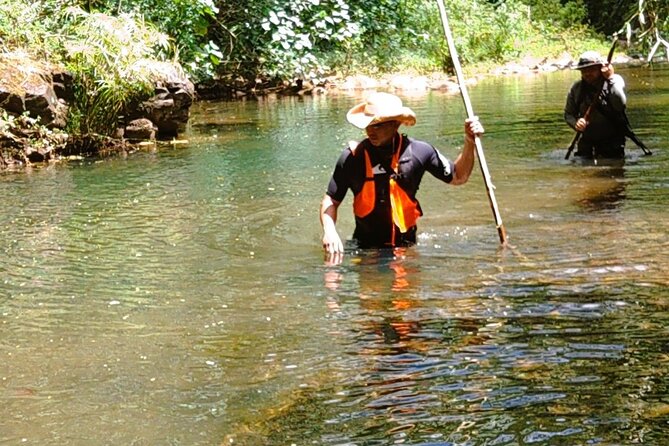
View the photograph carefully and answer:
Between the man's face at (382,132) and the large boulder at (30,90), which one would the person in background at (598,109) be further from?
the large boulder at (30,90)

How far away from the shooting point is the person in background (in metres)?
10.4

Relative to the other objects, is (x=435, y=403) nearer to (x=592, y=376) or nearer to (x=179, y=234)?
(x=592, y=376)

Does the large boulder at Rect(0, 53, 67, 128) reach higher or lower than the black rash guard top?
higher

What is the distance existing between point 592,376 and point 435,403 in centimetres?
69

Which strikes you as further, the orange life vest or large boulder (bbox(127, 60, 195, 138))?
large boulder (bbox(127, 60, 195, 138))

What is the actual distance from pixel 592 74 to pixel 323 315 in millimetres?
6227

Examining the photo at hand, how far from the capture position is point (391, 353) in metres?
4.55

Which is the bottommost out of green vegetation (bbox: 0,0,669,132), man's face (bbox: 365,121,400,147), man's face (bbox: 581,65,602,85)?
man's face (bbox: 365,121,400,147)

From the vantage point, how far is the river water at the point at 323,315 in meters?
3.77

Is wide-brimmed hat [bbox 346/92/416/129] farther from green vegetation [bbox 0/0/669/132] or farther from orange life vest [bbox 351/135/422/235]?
green vegetation [bbox 0/0/669/132]

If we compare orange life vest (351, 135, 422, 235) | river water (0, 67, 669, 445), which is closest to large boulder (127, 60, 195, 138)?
river water (0, 67, 669, 445)

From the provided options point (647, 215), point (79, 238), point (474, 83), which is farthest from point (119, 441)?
point (474, 83)

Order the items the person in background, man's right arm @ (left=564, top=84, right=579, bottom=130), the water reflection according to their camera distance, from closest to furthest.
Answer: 1. the water reflection
2. the person in background
3. man's right arm @ (left=564, top=84, right=579, bottom=130)

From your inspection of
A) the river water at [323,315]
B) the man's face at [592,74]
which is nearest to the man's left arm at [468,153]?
the river water at [323,315]
